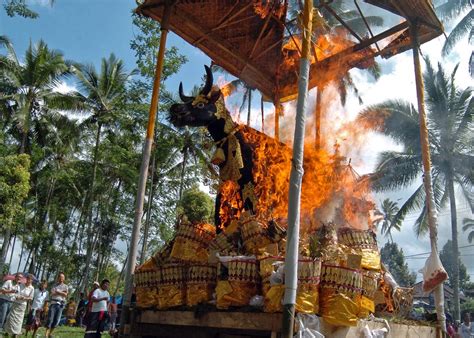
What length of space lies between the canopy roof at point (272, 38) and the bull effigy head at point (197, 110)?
1.35m

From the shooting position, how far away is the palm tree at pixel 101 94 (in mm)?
31516

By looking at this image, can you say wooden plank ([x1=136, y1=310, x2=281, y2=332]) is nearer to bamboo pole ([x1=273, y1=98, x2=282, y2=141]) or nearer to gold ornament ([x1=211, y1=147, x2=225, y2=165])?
gold ornament ([x1=211, y1=147, x2=225, y2=165])

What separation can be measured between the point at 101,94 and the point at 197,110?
2529 centimetres

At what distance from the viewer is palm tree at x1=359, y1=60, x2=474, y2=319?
28.0 meters

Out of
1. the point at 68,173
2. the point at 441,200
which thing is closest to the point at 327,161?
the point at 441,200

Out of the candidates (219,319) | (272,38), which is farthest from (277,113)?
(219,319)

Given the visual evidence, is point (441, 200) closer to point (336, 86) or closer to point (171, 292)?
point (336, 86)

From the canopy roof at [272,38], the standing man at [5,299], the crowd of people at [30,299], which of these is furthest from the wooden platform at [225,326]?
the standing man at [5,299]

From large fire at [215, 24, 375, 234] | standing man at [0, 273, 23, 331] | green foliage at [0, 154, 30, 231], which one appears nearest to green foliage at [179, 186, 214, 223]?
large fire at [215, 24, 375, 234]

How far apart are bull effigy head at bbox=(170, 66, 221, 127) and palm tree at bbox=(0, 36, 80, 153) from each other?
21619mm

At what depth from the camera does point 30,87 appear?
29.5m

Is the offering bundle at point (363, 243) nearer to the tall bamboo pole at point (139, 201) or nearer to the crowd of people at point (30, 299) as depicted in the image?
the tall bamboo pole at point (139, 201)

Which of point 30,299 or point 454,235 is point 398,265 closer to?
point 454,235

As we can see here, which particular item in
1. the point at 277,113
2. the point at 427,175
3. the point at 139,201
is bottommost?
the point at 139,201
